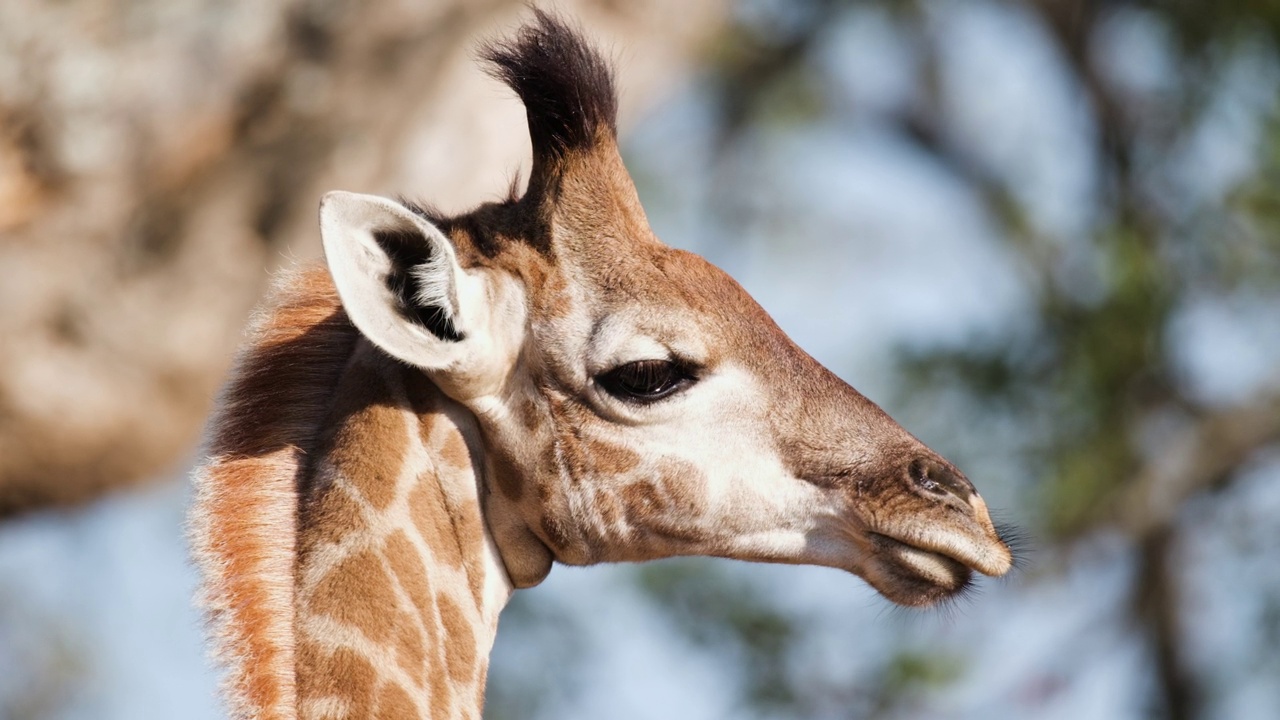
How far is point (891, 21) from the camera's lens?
21.3 metres

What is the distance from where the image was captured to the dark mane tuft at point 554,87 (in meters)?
5.15

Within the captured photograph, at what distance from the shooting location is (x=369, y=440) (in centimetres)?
468

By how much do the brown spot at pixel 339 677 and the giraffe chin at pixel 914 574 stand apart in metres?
1.60

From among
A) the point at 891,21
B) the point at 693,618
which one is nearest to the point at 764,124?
the point at 891,21

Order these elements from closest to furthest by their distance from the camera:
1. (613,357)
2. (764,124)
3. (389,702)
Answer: (389,702)
(613,357)
(764,124)

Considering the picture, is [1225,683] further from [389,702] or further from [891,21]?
[389,702]

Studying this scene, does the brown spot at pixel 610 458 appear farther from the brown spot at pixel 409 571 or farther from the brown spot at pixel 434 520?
the brown spot at pixel 409 571

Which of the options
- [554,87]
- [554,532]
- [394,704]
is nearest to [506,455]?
[554,532]

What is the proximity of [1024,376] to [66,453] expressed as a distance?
10256 millimetres

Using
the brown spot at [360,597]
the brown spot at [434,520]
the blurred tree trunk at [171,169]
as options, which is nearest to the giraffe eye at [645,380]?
the brown spot at [434,520]

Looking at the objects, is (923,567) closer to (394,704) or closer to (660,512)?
(660,512)

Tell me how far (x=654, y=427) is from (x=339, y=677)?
4.03ft

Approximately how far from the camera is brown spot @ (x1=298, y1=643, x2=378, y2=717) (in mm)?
4367

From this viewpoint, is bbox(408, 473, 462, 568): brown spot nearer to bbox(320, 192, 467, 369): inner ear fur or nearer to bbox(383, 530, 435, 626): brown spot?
bbox(383, 530, 435, 626): brown spot
